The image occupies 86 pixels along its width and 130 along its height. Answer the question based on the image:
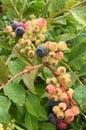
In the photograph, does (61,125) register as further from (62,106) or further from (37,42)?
(37,42)

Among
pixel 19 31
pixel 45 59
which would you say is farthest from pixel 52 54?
pixel 19 31

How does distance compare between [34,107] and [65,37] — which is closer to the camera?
[34,107]

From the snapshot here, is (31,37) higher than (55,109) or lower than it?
higher

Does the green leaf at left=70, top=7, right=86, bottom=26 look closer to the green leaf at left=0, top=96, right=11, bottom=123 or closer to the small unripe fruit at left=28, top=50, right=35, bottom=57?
the small unripe fruit at left=28, top=50, right=35, bottom=57

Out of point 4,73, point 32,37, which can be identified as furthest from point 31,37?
point 4,73

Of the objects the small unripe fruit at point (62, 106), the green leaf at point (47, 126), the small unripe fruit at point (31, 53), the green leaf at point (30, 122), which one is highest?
the small unripe fruit at point (31, 53)

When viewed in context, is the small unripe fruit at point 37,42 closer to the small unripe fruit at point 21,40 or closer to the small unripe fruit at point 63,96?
the small unripe fruit at point 21,40

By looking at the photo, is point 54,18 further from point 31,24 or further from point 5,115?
point 5,115

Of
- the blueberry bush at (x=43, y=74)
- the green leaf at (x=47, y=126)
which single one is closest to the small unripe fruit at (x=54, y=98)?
the blueberry bush at (x=43, y=74)
